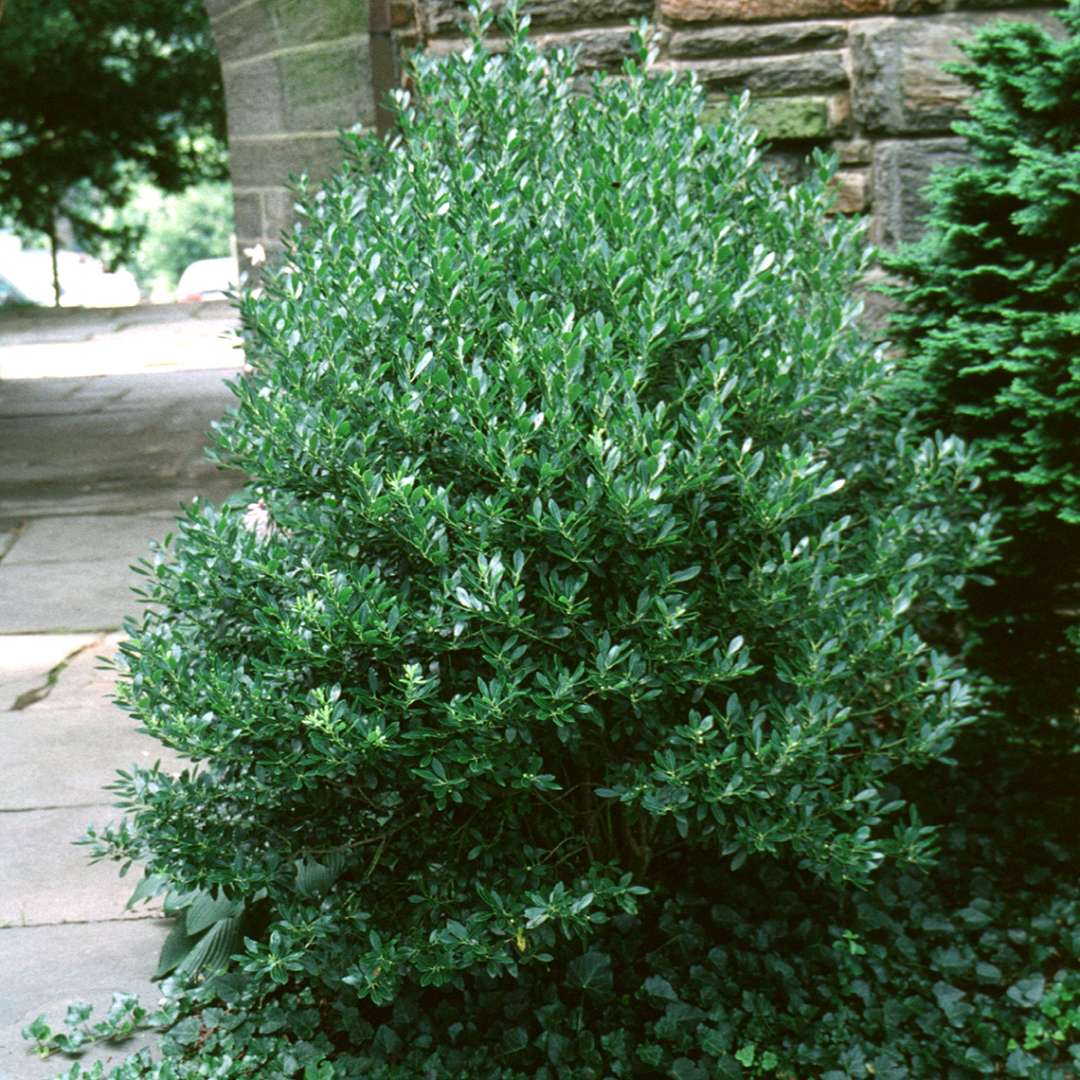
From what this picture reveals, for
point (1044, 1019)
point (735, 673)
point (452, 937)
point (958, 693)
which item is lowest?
point (1044, 1019)

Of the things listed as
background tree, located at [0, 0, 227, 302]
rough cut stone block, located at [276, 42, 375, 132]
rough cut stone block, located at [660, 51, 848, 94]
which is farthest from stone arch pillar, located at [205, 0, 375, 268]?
background tree, located at [0, 0, 227, 302]

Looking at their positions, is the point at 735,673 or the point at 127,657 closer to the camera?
the point at 735,673

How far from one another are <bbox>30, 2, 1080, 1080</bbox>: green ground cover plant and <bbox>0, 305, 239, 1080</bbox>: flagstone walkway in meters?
0.16

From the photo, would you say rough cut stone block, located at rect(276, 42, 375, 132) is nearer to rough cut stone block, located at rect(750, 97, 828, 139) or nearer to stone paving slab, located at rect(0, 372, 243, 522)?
rough cut stone block, located at rect(750, 97, 828, 139)

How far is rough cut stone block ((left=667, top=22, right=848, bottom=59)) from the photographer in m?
4.14

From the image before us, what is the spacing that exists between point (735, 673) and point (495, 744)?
0.40 m

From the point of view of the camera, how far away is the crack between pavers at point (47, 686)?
4531 millimetres

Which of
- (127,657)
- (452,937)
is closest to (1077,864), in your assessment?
(452,937)

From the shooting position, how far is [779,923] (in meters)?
3.20

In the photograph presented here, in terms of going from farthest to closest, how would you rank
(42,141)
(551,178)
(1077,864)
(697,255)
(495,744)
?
(42,141), (1077,864), (551,178), (697,255), (495,744)

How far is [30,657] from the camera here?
4902mm

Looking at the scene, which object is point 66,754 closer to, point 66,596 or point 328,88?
point 66,596

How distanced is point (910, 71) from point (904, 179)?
27cm

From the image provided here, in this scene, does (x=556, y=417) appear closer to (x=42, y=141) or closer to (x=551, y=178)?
(x=551, y=178)
